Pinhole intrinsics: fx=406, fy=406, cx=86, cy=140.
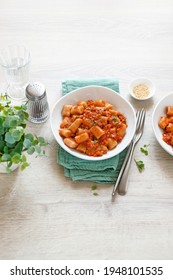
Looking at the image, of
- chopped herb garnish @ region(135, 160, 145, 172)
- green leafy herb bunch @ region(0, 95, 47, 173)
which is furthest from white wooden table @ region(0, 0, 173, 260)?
green leafy herb bunch @ region(0, 95, 47, 173)

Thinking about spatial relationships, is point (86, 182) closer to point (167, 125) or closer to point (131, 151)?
point (131, 151)

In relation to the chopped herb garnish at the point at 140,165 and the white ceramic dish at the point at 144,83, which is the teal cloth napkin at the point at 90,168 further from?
the white ceramic dish at the point at 144,83

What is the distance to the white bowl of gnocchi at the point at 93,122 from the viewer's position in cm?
140

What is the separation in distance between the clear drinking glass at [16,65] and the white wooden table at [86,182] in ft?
0.20

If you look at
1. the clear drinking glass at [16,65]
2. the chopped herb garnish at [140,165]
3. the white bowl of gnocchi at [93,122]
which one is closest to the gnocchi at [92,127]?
the white bowl of gnocchi at [93,122]

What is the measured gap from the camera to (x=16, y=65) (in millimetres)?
1612

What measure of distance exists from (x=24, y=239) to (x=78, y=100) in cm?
56

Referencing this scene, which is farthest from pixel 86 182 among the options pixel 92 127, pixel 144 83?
pixel 144 83

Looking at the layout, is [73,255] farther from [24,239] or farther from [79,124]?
[79,124]

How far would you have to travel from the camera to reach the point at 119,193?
4.47 ft

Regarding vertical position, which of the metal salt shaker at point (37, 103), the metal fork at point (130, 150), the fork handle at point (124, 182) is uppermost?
the metal salt shaker at point (37, 103)

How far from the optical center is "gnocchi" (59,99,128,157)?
1.40 metres

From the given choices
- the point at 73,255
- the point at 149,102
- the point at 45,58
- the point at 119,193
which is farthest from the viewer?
the point at 45,58

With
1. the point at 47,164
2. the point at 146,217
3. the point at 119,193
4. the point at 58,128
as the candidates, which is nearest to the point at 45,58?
the point at 58,128
